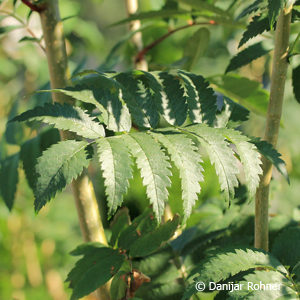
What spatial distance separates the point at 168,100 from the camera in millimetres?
451

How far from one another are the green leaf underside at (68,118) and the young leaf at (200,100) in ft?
0.33

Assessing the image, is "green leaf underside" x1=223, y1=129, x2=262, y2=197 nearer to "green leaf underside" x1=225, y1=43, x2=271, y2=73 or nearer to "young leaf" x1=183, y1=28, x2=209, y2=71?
"green leaf underside" x1=225, y1=43, x2=271, y2=73

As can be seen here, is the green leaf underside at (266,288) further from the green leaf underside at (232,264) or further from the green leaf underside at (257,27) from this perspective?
the green leaf underside at (257,27)

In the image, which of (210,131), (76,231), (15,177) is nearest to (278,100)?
(210,131)

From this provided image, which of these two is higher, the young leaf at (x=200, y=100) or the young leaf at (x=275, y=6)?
the young leaf at (x=275, y=6)

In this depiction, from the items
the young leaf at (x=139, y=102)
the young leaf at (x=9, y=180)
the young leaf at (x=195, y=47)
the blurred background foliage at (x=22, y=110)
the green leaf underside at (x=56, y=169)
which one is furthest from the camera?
the blurred background foliage at (x=22, y=110)

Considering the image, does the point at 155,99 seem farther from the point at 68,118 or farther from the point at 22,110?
the point at 22,110

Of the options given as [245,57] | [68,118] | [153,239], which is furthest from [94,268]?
[245,57]

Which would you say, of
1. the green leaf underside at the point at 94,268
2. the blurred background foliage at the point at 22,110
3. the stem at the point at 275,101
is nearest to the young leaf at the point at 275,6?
the stem at the point at 275,101

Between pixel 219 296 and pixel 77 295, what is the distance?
0.15 metres

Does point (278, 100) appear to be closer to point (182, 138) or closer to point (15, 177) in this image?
point (182, 138)

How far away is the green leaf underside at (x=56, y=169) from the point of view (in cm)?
34

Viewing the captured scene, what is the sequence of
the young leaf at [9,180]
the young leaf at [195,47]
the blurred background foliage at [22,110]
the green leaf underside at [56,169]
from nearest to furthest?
the green leaf underside at [56,169] < the young leaf at [9,180] < the young leaf at [195,47] < the blurred background foliage at [22,110]

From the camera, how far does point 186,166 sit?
0.36 m
